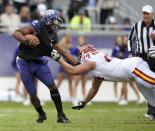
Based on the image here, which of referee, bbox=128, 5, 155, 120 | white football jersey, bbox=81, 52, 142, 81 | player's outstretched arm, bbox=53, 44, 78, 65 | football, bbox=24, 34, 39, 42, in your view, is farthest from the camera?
referee, bbox=128, 5, 155, 120

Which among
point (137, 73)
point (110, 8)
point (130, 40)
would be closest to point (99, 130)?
point (137, 73)

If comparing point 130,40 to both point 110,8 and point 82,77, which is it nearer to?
point 82,77

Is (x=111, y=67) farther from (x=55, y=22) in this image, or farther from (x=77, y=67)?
(x=55, y=22)

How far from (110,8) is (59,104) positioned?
933cm

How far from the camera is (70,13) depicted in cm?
1802

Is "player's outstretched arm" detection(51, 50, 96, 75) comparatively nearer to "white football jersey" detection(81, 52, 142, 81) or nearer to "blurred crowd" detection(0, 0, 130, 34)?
"white football jersey" detection(81, 52, 142, 81)

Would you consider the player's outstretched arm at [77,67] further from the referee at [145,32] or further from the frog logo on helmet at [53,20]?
the referee at [145,32]

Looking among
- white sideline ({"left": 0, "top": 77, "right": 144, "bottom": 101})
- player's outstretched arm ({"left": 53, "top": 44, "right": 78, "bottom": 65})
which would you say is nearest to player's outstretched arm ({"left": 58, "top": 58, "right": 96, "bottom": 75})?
player's outstretched arm ({"left": 53, "top": 44, "right": 78, "bottom": 65})

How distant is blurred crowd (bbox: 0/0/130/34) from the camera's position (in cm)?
1716

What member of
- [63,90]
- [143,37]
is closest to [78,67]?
[143,37]

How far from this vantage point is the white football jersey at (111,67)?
29.3 ft

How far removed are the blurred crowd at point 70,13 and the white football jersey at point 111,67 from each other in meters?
7.22

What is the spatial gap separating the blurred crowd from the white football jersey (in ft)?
23.7

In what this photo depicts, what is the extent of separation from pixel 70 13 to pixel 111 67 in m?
9.24
